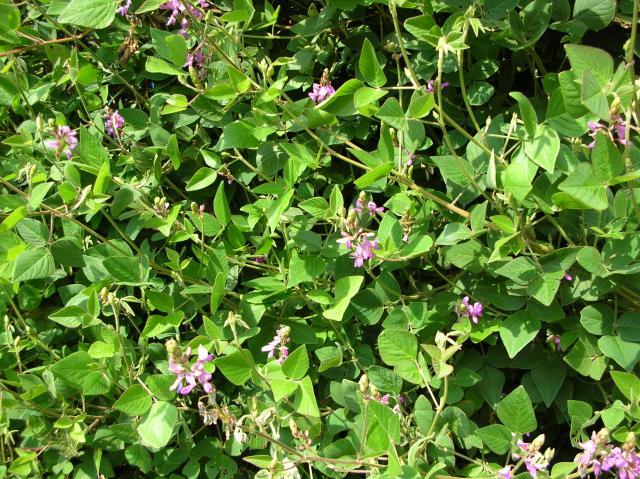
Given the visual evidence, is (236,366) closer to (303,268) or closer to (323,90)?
(303,268)

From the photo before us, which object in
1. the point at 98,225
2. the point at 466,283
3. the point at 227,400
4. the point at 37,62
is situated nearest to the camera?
the point at 466,283

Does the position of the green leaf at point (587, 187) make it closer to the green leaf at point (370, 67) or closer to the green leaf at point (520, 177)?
the green leaf at point (520, 177)

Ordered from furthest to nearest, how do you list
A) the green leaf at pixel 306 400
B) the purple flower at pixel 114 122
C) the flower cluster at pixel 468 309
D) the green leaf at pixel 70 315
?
the purple flower at pixel 114 122 → the green leaf at pixel 70 315 → the flower cluster at pixel 468 309 → the green leaf at pixel 306 400

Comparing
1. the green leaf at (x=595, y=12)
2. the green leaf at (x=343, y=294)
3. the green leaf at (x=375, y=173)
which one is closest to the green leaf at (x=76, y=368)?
the green leaf at (x=343, y=294)

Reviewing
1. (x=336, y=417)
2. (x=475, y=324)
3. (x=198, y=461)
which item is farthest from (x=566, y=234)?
(x=198, y=461)

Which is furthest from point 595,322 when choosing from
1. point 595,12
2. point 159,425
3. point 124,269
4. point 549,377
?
point 124,269

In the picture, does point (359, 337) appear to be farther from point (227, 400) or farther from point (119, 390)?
point (119, 390)
